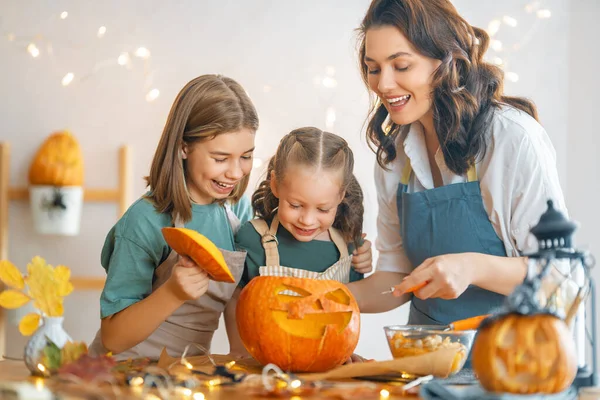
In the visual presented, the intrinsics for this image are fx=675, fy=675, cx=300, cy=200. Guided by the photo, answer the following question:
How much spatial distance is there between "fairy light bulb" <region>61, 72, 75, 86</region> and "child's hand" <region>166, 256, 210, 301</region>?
178cm

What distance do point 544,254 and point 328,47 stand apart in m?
2.03

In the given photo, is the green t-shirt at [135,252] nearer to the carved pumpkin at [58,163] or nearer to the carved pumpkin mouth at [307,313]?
the carved pumpkin mouth at [307,313]

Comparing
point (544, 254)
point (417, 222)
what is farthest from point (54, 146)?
point (544, 254)

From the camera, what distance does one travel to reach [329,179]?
4.44 ft

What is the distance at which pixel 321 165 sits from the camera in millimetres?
1361

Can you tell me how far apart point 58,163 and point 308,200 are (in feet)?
4.99

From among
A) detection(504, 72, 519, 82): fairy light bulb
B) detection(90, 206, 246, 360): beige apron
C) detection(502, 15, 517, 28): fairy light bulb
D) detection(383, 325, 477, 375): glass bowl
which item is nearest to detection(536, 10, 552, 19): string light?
detection(502, 15, 517, 28): fairy light bulb

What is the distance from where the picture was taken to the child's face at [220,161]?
1.33m

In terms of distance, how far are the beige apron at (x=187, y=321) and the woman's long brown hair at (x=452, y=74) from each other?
48cm

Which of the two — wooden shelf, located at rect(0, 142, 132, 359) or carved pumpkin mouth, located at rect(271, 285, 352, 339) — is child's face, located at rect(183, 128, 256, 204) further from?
wooden shelf, located at rect(0, 142, 132, 359)

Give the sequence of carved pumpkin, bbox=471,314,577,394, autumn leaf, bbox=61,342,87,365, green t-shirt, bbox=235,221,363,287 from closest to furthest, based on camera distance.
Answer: carved pumpkin, bbox=471,314,577,394
autumn leaf, bbox=61,342,87,365
green t-shirt, bbox=235,221,363,287

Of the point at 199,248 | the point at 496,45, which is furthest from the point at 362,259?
the point at 496,45

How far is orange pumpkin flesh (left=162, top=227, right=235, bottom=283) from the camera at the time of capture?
986 millimetres

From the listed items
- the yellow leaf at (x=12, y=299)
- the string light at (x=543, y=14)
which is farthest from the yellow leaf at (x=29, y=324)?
the string light at (x=543, y=14)
